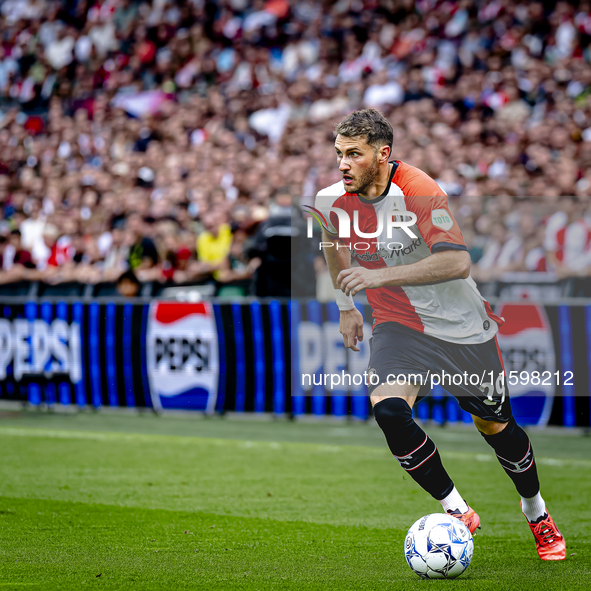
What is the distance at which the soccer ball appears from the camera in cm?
428

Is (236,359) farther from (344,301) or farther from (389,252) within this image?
(389,252)

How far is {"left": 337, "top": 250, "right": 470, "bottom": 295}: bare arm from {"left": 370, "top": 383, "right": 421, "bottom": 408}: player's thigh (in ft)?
1.67

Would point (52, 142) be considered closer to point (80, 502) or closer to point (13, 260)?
point (13, 260)

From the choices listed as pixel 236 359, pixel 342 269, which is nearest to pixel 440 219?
pixel 342 269

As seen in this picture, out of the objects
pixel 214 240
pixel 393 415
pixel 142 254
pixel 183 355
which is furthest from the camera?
pixel 214 240

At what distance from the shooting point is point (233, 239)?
40.8 ft

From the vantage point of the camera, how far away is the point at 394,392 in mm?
4582

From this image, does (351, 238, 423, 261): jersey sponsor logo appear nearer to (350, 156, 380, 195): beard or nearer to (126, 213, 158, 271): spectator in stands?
(350, 156, 380, 195): beard

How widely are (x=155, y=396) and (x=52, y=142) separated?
10405mm

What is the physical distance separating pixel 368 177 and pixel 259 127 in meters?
12.1

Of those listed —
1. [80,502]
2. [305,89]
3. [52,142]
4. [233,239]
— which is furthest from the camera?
[52,142]

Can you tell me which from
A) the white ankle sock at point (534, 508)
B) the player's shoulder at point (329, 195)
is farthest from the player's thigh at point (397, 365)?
the white ankle sock at point (534, 508)

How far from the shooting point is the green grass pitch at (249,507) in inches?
173

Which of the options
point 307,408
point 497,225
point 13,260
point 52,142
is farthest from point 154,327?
point 52,142
